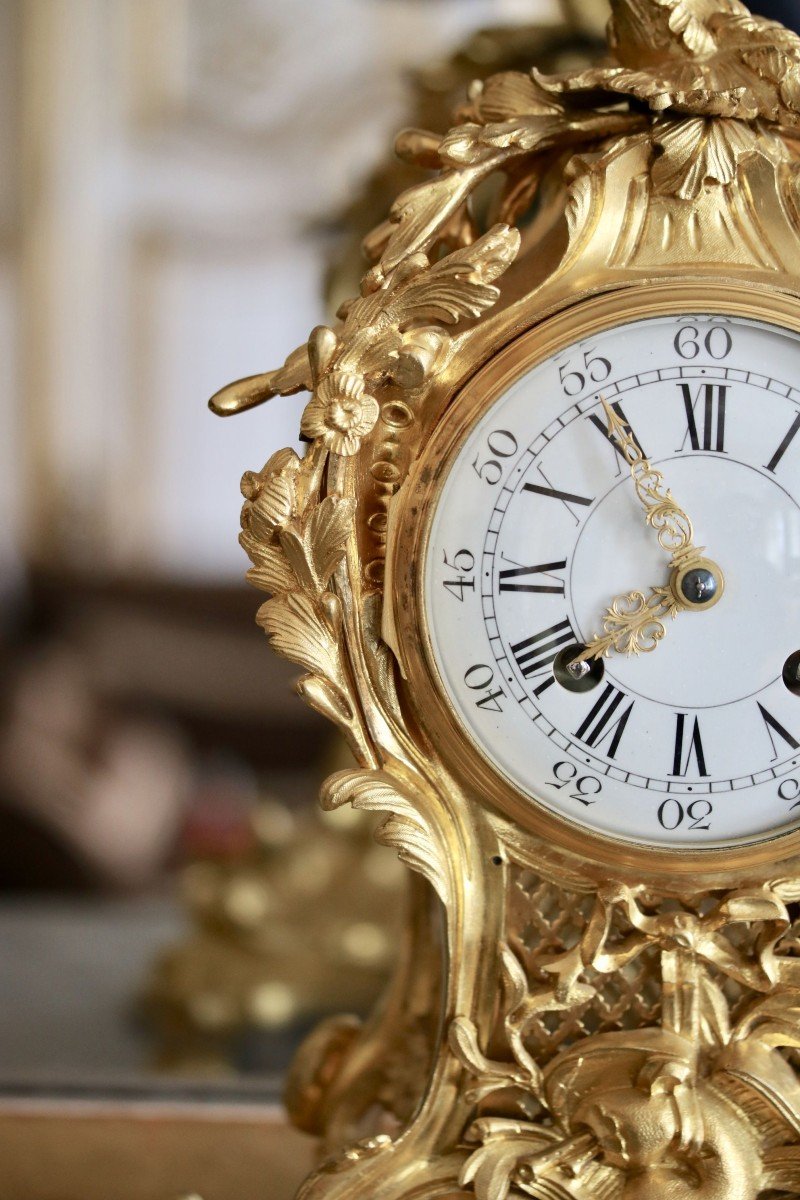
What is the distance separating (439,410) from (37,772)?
3.69 feet

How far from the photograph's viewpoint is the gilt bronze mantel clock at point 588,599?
0.52 metres

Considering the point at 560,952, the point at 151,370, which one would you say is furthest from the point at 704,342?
the point at 151,370

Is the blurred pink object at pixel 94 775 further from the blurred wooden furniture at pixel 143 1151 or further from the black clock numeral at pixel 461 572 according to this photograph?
the black clock numeral at pixel 461 572

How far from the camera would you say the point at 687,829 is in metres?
0.53

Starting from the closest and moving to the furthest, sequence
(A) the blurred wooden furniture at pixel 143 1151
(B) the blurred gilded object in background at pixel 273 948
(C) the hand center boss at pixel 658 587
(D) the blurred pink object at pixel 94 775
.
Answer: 1. (C) the hand center boss at pixel 658 587
2. (A) the blurred wooden furniture at pixel 143 1151
3. (B) the blurred gilded object in background at pixel 273 948
4. (D) the blurred pink object at pixel 94 775

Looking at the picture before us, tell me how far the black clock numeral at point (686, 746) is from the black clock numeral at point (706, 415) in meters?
0.11

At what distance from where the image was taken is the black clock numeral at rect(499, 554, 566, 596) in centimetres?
52

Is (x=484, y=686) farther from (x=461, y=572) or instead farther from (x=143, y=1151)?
(x=143, y=1151)

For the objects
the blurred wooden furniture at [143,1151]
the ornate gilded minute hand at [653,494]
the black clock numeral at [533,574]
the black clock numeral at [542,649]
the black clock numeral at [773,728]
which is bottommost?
the blurred wooden furniture at [143,1151]

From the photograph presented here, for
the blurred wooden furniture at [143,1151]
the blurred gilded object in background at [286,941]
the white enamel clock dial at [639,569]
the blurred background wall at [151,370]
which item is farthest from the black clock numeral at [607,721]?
the blurred background wall at [151,370]

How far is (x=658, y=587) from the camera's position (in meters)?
0.52

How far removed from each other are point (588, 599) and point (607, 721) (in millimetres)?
51

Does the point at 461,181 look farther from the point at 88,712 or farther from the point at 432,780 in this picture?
the point at 88,712

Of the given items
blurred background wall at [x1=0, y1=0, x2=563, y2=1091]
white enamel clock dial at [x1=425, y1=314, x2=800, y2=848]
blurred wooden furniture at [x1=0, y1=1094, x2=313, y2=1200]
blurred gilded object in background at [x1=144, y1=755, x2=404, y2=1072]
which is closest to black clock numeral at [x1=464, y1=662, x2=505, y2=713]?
white enamel clock dial at [x1=425, y1=314, x2=800, y2=848]
